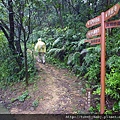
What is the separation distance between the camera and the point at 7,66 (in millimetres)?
9102

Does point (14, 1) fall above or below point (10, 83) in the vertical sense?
above

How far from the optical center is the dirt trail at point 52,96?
5.68 m

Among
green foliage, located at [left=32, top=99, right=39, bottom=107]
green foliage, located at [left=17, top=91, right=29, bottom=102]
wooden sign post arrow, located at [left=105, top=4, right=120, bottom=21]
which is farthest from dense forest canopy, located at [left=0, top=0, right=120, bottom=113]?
wooden sign post arrow, located at [left=105, top=4, right=120, bottom=21]

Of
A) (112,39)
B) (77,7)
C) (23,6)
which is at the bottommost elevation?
(112,39)

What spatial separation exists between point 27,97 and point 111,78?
3.32 metres

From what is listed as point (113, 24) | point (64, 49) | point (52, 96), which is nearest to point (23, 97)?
point (52, 96)

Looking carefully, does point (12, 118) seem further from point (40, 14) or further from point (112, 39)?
point (40, 14)

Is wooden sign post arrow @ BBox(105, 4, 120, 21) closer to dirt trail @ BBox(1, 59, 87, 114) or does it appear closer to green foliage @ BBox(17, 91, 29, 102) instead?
dirt trail @ BBox(1, 59, 87, 114)

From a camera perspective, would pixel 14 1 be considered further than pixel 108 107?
Yes

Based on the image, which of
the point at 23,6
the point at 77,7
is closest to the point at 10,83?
the point at 23,6

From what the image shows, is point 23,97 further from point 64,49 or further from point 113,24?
point 113,24

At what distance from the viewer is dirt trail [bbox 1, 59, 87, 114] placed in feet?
18.6

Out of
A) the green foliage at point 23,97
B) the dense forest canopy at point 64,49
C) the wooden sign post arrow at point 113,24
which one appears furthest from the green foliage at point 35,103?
the wooden sign post arrow at point 113,24

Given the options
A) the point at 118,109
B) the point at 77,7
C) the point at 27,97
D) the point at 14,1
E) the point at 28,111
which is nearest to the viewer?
the point at 118,109
